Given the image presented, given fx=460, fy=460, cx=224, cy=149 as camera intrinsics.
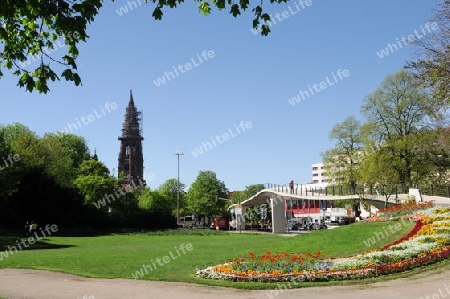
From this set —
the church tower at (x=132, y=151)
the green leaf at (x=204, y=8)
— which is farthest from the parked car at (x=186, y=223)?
the green leaf at (x=204, y=8)

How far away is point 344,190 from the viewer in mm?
58156

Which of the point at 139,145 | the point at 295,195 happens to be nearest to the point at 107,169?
the point at 295,195

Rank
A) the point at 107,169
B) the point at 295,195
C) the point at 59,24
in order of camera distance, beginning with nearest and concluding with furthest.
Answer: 1. the point at 59,24
2. the point at 295,195
3. the point at 107,169

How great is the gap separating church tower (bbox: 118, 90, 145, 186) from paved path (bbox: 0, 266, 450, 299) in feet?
471

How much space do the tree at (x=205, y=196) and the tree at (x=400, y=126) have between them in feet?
164

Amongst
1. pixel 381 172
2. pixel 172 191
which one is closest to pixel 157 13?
pixel 381 172

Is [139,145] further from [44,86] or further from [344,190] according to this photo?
[44,86]

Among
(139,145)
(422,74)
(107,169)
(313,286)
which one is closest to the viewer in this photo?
(313,286)

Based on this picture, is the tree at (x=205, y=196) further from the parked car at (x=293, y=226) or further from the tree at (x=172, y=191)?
the parked car at (x=293, y=226)

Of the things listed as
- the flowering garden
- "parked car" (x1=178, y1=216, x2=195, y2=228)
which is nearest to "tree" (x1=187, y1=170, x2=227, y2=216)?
"parked car" (x1=178, y1=216, x2=195, y2=228)

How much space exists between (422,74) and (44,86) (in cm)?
1680

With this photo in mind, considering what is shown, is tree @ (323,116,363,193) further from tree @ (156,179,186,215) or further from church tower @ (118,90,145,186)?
church tower @ (118,90,145,186)

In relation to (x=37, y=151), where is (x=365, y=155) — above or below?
below

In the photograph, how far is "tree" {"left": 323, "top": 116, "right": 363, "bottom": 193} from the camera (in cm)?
6084
